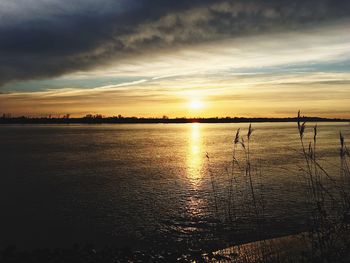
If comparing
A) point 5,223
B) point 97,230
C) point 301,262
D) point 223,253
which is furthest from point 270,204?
point 5,223

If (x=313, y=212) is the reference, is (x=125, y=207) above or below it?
below

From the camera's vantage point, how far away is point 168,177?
31.9 metres

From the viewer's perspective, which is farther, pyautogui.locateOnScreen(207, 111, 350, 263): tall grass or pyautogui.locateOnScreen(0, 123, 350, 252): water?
pyautogui.locateOnScreen(0, 123, 350, 252): water

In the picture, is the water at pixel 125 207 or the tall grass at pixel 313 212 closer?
the tall grass at pixel 313 212

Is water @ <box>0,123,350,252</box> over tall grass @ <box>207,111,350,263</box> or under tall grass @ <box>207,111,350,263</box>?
under

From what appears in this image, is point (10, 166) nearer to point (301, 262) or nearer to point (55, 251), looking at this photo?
point (55, 251)

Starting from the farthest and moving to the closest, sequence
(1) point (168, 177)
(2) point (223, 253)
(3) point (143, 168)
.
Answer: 1. (3) point (143, 168)
2. (1) point (168, 177)
3. (2) point (223, 253)

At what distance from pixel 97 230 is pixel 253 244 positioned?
7.02 meters

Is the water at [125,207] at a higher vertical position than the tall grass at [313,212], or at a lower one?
lower

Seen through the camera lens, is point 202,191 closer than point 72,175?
Yes

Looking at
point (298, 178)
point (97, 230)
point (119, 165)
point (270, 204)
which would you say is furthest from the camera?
point (119, 165)

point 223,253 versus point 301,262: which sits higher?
point 301,262

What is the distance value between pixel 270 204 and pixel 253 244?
6.56 meters

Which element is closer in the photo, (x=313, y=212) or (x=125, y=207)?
(x=313, y=212)
